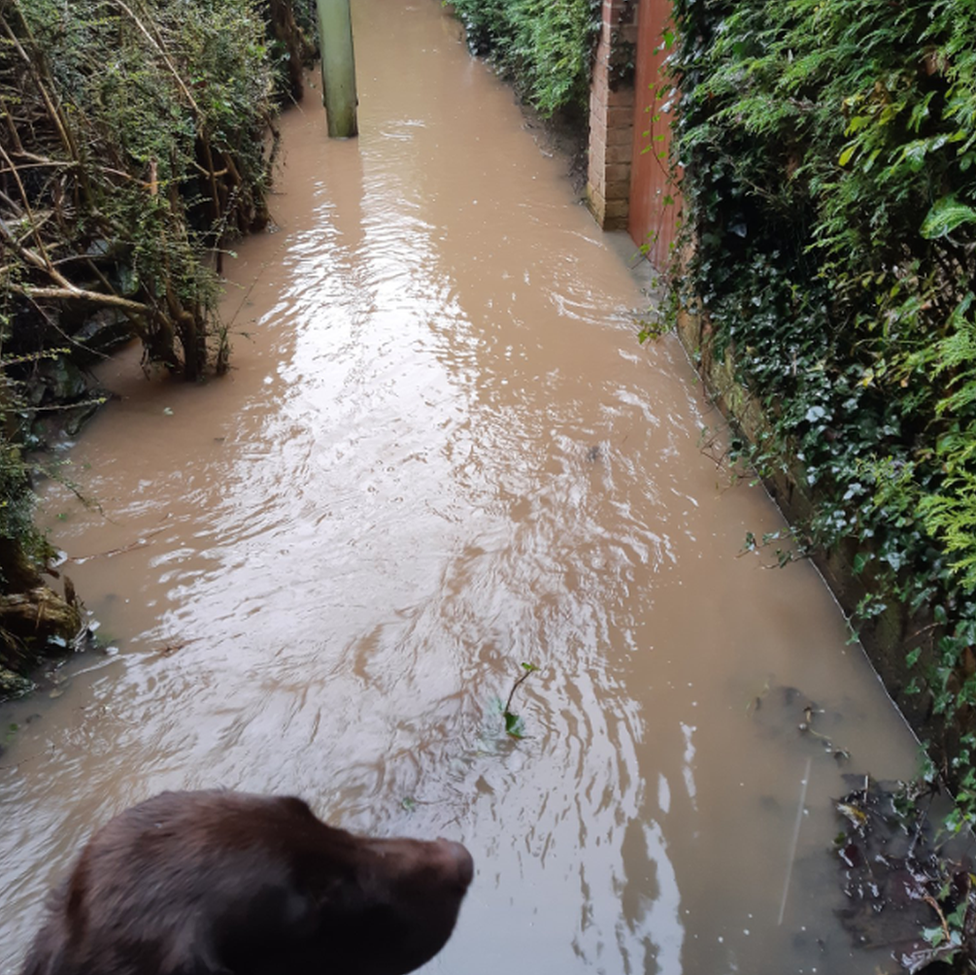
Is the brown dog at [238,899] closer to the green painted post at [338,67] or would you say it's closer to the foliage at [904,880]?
the foliage at [904,880]

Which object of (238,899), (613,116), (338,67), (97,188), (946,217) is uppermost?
(946,217)

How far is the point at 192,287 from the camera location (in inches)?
213

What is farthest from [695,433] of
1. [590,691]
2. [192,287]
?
[192,287]

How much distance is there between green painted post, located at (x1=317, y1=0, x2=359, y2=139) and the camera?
9.77 meters

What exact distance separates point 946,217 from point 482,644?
2.27m

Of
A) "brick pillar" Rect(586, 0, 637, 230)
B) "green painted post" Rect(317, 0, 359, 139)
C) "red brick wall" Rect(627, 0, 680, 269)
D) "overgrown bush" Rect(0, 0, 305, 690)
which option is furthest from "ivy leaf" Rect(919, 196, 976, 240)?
"green painted post" Rect(317, 0, 359, 139)

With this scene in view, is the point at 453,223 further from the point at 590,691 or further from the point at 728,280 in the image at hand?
the point at 590,691

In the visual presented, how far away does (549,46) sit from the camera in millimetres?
8586

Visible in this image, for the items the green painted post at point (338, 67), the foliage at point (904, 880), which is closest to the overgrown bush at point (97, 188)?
the foliage at point (904, 880)

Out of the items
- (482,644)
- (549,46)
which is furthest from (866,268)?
(549,46)

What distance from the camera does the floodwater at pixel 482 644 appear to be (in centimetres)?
275

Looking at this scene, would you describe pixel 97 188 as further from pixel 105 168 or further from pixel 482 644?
pixel 482 644

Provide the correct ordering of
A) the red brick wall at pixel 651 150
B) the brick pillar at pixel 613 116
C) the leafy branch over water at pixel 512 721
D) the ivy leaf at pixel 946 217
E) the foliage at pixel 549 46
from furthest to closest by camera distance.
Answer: the foliage at pixel 549 46
the brick pillar at pixel 613 116
the red brick wall at pixel 651 150
the leafy branch over water at pixel 512 721
the ivy leaf at pixel 946 217

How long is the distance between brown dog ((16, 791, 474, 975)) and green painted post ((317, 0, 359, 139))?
10.2 meters
